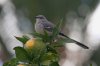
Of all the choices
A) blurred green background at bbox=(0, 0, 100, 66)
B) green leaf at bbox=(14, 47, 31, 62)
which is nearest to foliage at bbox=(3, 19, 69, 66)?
green leaf at bbox=(14, 47, 31, 62)

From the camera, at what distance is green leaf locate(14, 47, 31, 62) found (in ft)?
7.57

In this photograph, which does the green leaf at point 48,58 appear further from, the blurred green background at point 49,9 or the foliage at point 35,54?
the blurred green background at point 49,9

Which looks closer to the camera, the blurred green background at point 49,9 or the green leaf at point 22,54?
the green leaf at point 22,54

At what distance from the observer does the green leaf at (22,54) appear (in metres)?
2.31

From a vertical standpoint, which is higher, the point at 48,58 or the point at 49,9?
the point at 48,58

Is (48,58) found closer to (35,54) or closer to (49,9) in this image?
(35,54)

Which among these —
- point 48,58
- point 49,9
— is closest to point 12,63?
point 48,58

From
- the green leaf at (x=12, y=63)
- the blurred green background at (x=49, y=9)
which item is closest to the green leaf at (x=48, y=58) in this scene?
the green leaf at (x=12, y=63)

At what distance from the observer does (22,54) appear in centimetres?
231

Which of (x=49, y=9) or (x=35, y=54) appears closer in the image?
(x=35, y=54)

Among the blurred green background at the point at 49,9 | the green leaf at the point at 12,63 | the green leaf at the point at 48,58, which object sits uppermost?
the green leaf at the point at 48,58

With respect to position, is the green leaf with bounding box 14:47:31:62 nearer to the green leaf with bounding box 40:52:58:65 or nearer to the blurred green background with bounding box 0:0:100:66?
the green leaf with bounding box 40:52:58:65

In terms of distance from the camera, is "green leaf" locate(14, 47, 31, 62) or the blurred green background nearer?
"green leaf" locate(14, 47, 31, 62)

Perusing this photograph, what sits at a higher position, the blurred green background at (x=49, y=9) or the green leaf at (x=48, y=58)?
the green leaf at (x=48, y=58)
